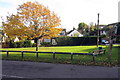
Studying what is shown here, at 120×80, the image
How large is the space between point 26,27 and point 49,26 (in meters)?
3.00

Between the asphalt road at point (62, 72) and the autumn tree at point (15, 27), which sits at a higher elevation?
the autumn tree at point (15, 27)

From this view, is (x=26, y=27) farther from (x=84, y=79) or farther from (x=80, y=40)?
(x=80, y=40)

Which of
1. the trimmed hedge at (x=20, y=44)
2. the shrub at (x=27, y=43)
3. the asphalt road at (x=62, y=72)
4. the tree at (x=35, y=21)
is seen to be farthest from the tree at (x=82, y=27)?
the asphalt road at (x=62, y=72)

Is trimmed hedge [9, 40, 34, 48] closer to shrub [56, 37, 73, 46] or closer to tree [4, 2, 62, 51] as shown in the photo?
shrub [56, 37, 73, 46]

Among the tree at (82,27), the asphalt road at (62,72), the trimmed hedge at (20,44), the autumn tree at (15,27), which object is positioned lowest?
the asphalt road at (62,72)

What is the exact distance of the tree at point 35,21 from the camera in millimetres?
18391

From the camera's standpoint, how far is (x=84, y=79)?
6398 millimetres

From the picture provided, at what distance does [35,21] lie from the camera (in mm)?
19094

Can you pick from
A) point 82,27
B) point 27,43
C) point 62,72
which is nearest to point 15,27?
point 62,72

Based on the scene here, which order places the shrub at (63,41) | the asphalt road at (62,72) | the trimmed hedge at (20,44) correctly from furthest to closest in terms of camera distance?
the shrub at (63,41) < the trimmed hedge at (20,44) < the asphalt road at (62,72)

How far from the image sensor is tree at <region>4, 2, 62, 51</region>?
60.3 ft

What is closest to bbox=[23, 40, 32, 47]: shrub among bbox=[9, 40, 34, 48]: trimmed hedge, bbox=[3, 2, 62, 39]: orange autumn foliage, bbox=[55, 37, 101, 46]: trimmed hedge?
bbox=[9, 40, 34, 48]: trimmed hedge

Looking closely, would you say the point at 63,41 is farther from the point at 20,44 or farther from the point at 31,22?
the point at 31,22

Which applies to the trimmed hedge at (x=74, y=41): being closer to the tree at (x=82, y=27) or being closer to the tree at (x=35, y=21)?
the tree at (x=35, y=21)
